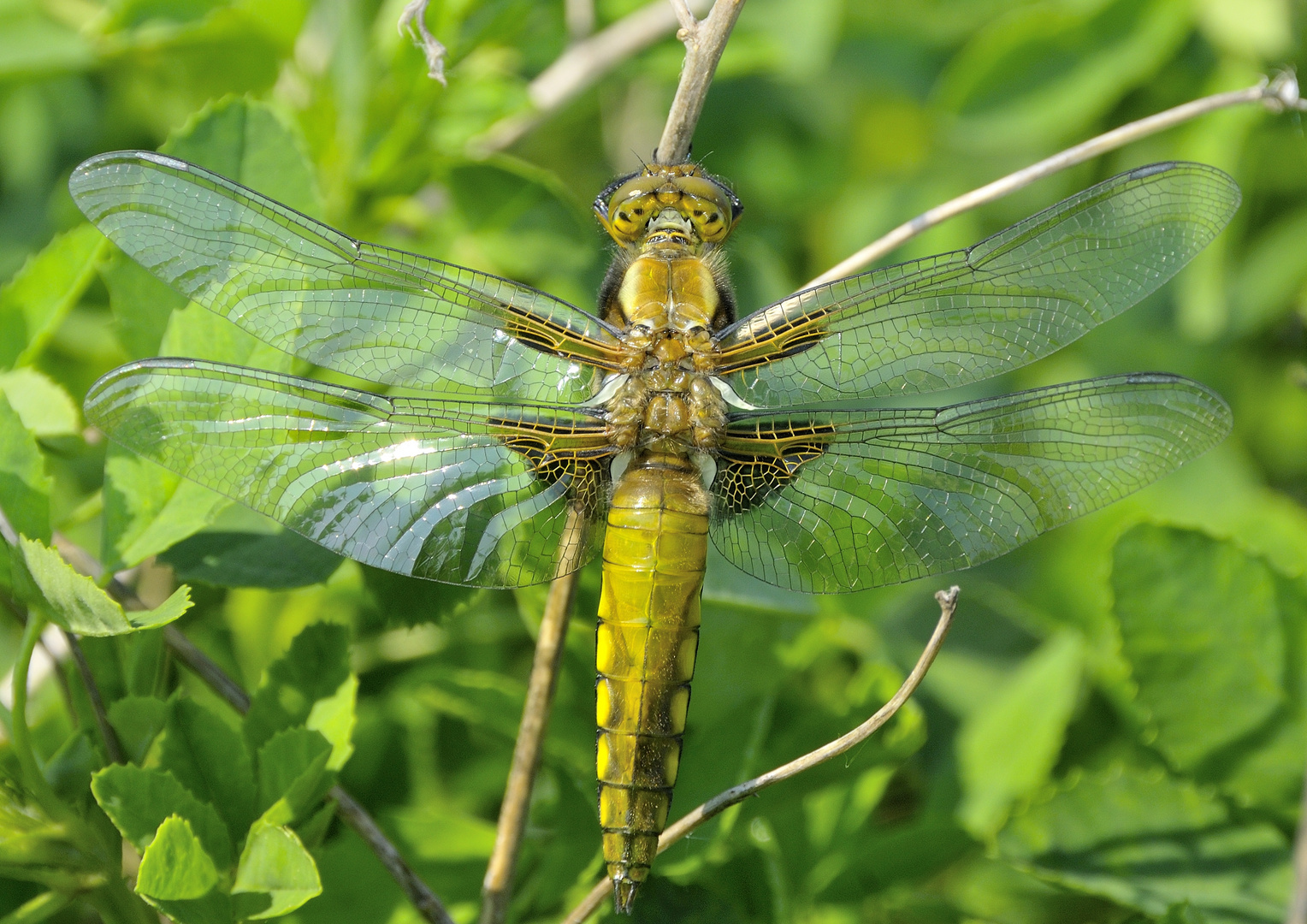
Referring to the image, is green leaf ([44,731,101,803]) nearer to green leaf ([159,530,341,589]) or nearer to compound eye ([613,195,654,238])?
green leaf ([159,530,341,589])

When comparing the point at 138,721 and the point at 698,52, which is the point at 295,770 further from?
the point at 698,52

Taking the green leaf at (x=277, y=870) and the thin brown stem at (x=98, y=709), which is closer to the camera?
the green leaf at (x=277, y=870)

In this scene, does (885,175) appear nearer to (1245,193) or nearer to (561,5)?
(1245,193)

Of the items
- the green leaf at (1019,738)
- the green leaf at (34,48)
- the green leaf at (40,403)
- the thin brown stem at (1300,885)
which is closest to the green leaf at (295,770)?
the green leaf at (40,403)

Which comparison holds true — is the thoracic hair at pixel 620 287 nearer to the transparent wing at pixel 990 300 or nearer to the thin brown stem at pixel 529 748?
the transparent wing at pixel 990 300

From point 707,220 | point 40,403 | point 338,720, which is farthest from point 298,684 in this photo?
point 707,220

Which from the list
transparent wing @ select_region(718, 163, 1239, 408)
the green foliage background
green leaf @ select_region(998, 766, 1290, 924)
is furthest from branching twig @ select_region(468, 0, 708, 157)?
green leaf @ select_region(998, 766, 1290, 924)

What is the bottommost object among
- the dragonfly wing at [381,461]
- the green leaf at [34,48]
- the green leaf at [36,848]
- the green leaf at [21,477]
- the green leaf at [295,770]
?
the green leaf at [36,848]
